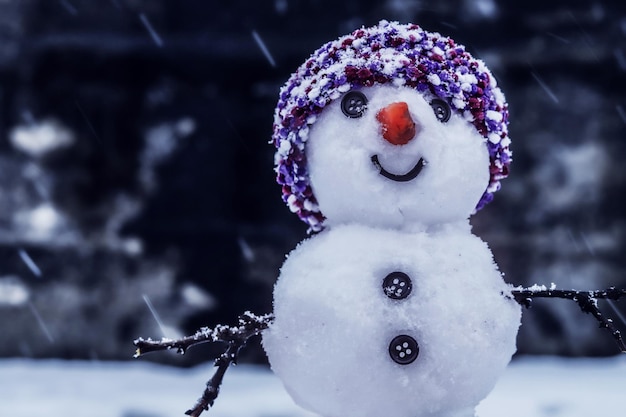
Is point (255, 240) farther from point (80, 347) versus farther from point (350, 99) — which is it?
point (350, 99)

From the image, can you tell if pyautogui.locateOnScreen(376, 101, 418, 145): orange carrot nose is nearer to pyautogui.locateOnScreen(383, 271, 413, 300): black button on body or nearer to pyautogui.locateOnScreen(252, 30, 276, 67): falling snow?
pyautogui.locateOnScreen(383, 271, 413, 300): black button on body

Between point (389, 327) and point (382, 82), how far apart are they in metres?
0.37

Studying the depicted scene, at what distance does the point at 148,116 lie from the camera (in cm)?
210

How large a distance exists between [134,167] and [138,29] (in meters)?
0.46

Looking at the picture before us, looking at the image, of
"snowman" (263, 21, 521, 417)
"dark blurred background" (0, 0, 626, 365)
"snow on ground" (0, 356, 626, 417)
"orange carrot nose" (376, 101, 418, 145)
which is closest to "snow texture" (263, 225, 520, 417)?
"snowman" (263, 21, 521, 417)

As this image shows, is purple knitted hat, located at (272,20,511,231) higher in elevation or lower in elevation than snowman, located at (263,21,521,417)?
higher

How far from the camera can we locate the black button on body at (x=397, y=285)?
91 cm

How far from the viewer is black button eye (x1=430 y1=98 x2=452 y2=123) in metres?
0.97

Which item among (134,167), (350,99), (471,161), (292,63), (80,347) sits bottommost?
(471,161)

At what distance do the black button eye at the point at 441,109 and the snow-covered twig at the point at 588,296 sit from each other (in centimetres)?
29

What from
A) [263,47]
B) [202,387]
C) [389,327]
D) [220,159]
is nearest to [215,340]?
[389,327]

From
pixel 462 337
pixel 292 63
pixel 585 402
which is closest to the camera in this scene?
pixel 462 337

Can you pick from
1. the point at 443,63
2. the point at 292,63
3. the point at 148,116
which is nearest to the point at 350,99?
the point at 443,63

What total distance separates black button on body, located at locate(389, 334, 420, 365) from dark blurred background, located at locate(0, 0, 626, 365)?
121 cm
